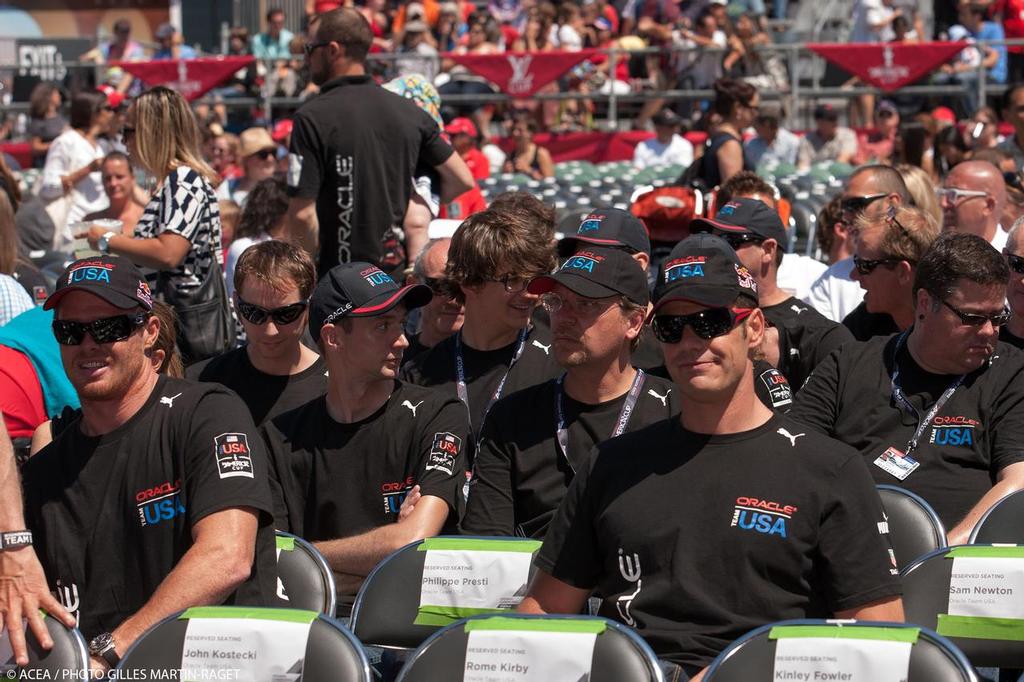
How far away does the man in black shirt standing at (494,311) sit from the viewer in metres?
4.94

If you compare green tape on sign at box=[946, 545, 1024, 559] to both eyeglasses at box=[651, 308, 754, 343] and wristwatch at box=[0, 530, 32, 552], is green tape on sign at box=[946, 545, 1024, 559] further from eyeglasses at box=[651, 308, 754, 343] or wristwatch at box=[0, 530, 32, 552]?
wristwatch at box=[0, 530, 32, 552]

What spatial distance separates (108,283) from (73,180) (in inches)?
289

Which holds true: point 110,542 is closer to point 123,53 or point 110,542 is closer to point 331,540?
point 331,540

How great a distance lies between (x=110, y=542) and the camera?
390cm

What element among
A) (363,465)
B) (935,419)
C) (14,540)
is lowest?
(363,465)

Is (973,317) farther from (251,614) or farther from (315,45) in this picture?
(315,45)

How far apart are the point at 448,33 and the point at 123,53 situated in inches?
182

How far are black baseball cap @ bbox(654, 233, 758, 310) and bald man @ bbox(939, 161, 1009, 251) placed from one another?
3680mm

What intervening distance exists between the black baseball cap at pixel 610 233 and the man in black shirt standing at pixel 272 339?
3.29 feet

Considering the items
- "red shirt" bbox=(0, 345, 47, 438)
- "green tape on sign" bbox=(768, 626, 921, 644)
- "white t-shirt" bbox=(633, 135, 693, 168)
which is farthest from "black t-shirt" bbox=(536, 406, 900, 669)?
"white t-shirt" bbox=(633, 135, 693, 168)

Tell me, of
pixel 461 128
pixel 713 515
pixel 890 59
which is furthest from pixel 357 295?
pixel 890 59

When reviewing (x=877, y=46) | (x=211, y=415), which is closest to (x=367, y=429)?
(x=211, y=415)

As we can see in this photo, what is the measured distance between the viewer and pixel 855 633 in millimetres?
3021

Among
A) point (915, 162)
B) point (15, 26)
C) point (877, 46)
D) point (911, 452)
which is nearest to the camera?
point (911, 452)
